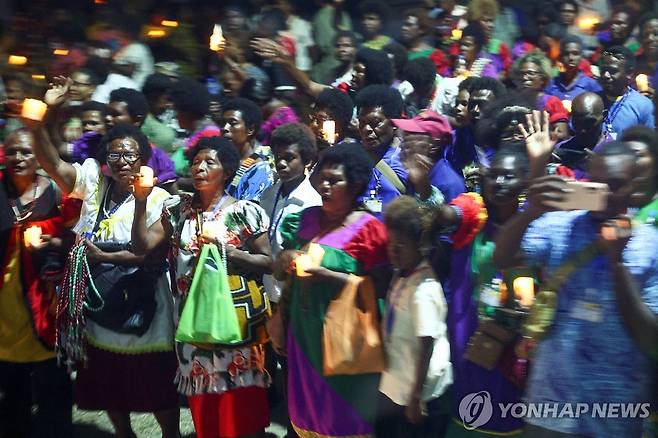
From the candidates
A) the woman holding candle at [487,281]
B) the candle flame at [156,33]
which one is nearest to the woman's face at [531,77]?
the woman holding candle at [487,281]

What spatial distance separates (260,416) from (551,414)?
73.1 inches

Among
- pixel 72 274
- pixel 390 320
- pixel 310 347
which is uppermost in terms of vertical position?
pixel 390 320

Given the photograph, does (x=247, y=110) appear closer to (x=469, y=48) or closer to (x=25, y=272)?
(x=25, y=272)

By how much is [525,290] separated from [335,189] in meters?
1.04

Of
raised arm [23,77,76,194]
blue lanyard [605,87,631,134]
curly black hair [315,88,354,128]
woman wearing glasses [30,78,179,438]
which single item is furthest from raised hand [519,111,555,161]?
raised arm [23,77,76,194]

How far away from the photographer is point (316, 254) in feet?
14.5

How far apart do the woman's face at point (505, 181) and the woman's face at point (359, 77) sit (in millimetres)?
3218

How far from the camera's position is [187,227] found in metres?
5.07

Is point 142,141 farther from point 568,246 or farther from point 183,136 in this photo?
point 568,246

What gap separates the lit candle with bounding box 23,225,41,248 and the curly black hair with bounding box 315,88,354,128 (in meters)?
2.07

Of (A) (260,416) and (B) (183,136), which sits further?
(B) (183,136)

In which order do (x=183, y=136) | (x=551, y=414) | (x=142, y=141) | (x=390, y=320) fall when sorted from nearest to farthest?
(x=551, y=414), (x=390, y=320), (x=142, y=141), (x=183, y=136)

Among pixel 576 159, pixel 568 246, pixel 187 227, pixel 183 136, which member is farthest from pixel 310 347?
pixel 183 136

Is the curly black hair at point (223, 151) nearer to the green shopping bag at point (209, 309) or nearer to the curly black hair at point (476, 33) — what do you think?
the green shopping bag at point (209, 309)
